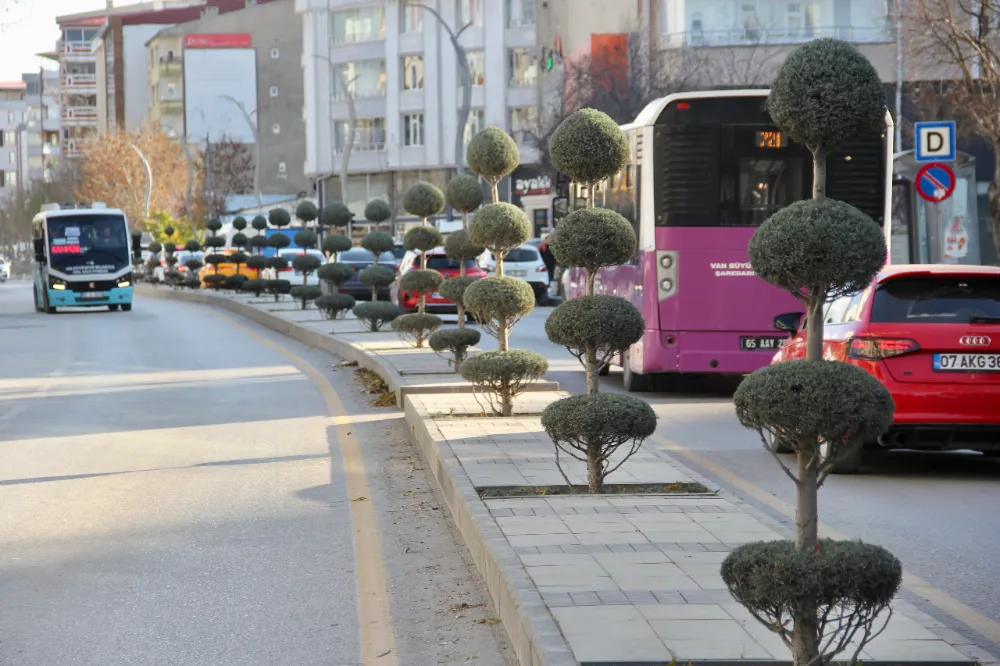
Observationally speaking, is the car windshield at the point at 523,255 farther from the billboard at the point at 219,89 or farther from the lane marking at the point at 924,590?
the billboard at the point at 219,89

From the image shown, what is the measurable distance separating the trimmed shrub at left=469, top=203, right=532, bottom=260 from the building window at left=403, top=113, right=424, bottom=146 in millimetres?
71502

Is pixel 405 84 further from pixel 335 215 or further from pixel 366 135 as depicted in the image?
pixel 335 215

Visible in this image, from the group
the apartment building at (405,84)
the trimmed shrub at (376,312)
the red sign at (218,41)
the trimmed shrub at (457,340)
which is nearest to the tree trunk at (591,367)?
the trimmed shrub at (457,340)

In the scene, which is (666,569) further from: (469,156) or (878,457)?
(469,156)

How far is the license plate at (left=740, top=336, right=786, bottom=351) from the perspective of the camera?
1733 cm

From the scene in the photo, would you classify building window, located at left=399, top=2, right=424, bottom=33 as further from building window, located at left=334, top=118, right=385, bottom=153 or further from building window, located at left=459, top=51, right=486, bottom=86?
building window, located at left=334, top=118, right=385, bottom=153

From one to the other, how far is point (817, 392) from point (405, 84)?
279ft

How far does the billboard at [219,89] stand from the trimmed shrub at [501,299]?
107987mm

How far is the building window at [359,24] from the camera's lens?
9006 cm

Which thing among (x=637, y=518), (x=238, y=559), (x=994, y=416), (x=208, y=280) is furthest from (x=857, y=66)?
(x=208, y=280)

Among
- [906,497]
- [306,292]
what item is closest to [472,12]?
[306,292]

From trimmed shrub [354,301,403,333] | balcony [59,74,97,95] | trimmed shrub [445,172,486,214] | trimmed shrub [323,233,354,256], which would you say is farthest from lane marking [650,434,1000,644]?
balcony [59,74,97,95]

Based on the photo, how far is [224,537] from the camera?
9.07m

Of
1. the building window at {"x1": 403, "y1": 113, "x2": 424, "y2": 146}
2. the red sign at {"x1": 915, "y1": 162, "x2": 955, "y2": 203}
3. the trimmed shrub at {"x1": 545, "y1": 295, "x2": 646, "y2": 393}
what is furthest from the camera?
the building window at {"x1": 403, "y1": 113, "x2": 424, "y2": 146}
